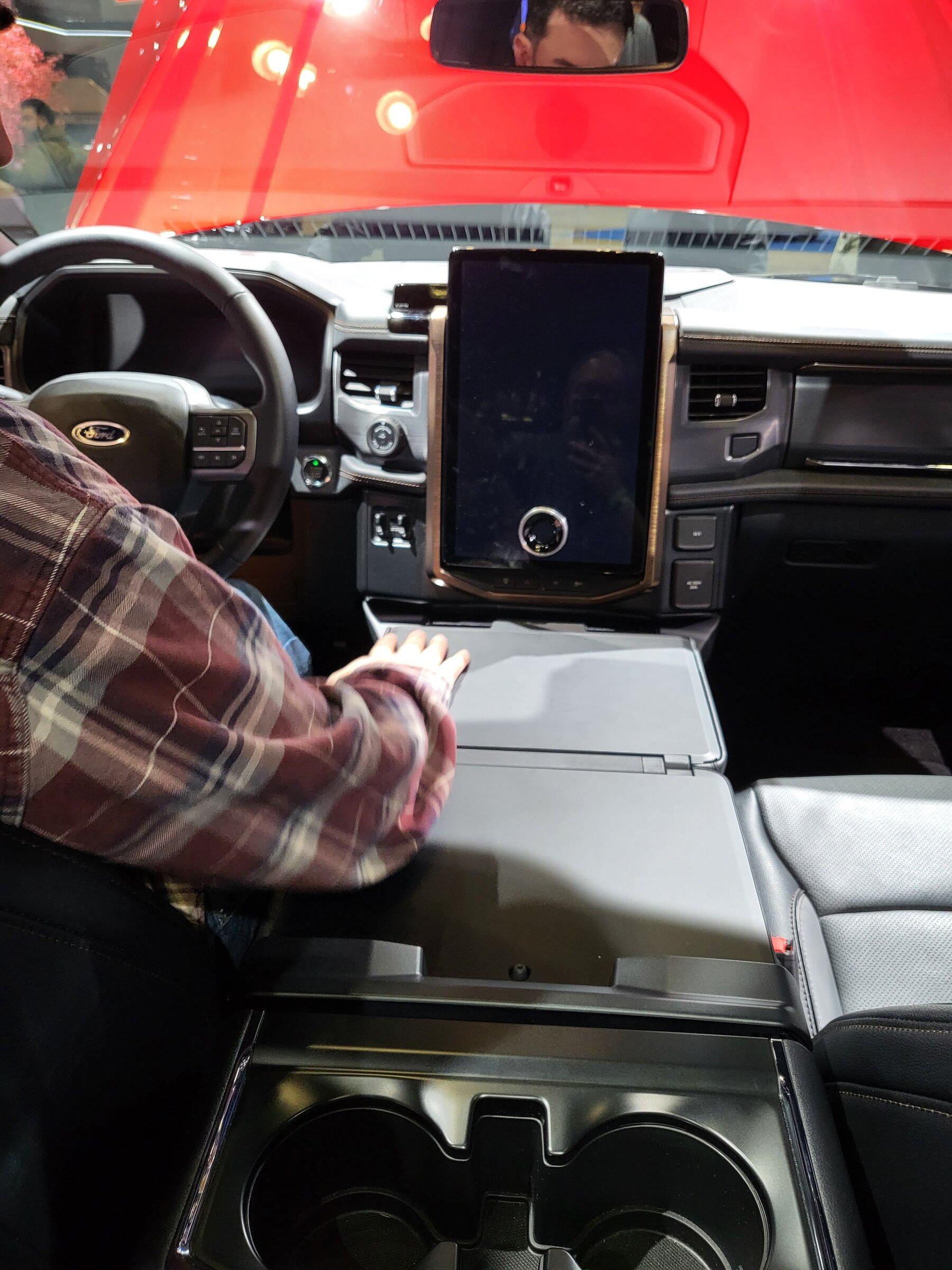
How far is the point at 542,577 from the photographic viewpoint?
4.56 ft

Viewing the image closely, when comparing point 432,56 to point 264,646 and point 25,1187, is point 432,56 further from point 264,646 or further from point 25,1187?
point 25,1187

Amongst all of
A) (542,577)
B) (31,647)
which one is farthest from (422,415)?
(31,647)

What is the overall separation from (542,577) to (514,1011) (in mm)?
914

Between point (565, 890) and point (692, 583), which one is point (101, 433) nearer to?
point (565, 890)

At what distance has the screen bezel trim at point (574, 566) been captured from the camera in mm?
1303

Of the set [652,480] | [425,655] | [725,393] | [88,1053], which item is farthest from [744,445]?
[88,1053]

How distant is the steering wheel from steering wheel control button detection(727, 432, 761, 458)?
0.72 m

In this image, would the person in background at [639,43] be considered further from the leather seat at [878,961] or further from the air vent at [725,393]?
the leather seat at [878,961]

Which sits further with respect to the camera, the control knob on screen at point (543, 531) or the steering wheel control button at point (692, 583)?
the steering wheel control button at point (692, 583)

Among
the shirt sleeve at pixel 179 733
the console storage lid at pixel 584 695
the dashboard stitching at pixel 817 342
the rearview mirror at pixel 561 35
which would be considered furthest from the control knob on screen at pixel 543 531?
the shirt sleeve at pixel 179 733

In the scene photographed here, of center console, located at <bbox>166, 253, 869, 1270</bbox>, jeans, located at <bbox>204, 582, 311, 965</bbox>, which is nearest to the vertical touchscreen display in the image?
center console, located at <bbox>166, 253, 869, 1270</bbox>

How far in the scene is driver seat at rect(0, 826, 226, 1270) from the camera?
42 centimetres

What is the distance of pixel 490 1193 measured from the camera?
0.53 metres

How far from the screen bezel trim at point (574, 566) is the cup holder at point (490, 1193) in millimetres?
968
